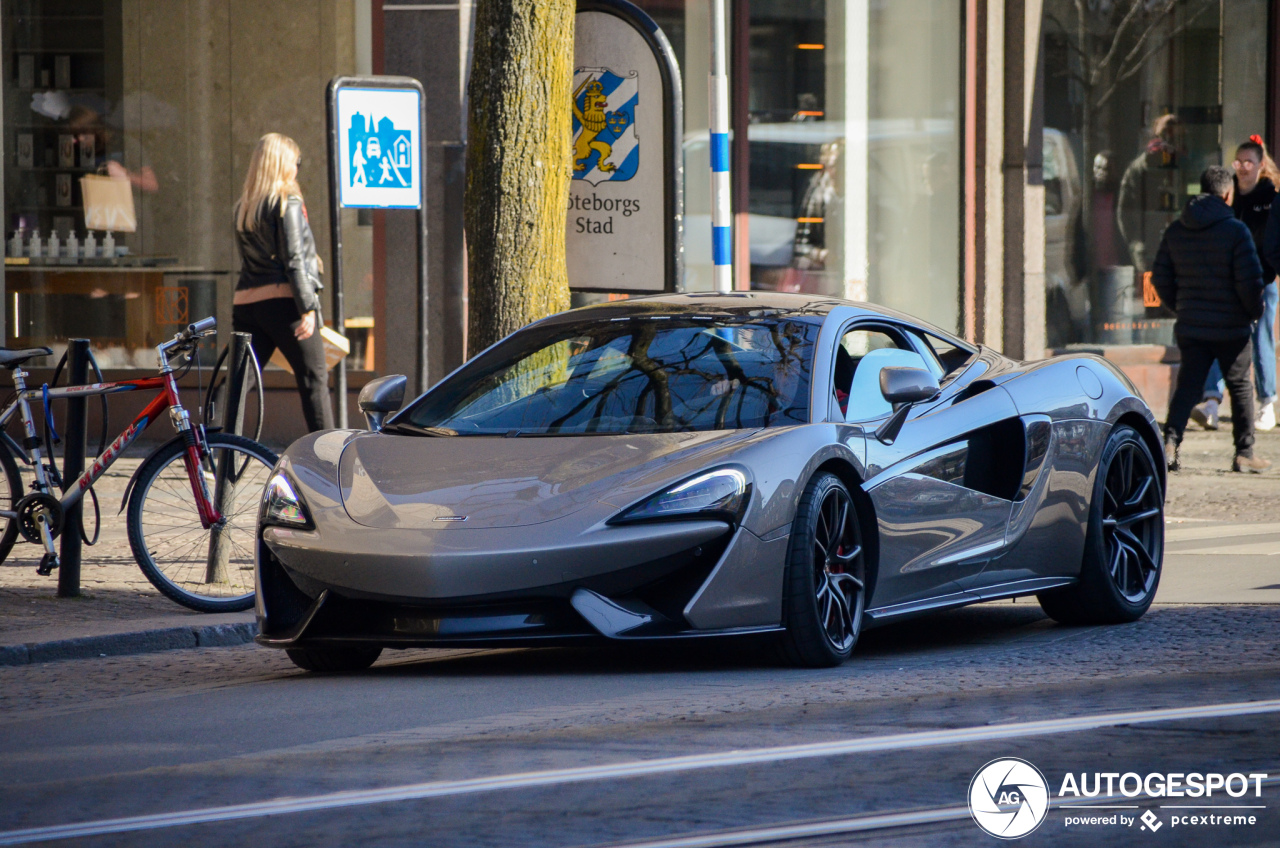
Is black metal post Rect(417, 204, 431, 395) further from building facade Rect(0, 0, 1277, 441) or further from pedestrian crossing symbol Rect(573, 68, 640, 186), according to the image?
building facade Rect(0, 0, 1277, 441)

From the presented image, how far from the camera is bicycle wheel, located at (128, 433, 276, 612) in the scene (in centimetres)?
741

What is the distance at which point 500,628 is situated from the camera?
17.8ft

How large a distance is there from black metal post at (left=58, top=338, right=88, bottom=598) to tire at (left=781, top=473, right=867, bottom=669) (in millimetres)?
3458

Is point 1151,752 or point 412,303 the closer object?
point 1151,752

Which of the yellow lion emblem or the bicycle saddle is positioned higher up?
the yellow lion emblem

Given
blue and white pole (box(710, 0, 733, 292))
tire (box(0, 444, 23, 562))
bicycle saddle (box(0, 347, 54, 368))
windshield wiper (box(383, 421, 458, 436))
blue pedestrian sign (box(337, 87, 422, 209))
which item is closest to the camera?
windshield wiper (box(383, 421, 458, 436))

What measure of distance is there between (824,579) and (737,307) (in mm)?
1354

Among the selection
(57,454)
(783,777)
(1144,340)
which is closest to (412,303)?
(57,454)

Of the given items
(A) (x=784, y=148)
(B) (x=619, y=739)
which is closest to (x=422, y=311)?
(B) (x=619, y=739)

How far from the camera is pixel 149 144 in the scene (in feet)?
47.0

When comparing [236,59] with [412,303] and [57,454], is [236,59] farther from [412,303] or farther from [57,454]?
[57,454]

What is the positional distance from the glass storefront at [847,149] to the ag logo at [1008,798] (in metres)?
10.6

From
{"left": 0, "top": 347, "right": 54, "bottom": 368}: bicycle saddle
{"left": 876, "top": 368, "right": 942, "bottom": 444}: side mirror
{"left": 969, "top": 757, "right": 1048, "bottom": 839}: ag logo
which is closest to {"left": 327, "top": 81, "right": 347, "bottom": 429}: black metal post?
{"left": 0, "top": 347, "right": 54, "bottom": 368}: bicycle saddle

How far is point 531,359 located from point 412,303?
7.47 meters
